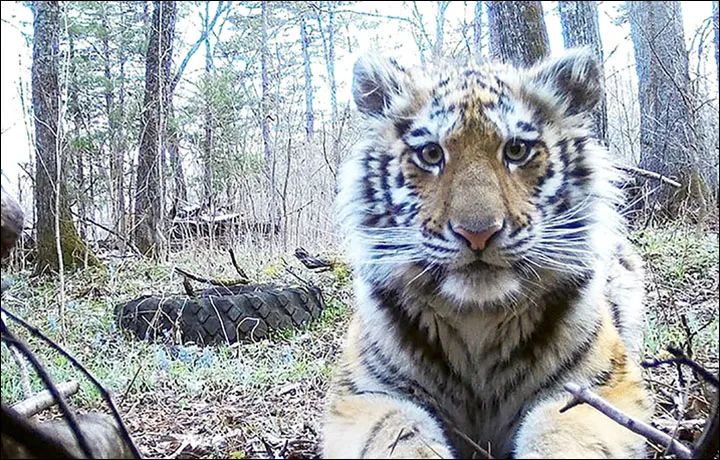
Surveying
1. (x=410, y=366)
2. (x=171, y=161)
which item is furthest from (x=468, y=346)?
(x=171, y=161)

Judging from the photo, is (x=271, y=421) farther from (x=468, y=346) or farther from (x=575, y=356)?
(x=575, y=356)

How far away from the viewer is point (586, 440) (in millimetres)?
1361

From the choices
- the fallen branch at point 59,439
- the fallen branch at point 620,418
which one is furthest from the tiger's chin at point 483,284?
the fallen branch at point 59,439

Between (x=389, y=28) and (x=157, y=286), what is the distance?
162 inches

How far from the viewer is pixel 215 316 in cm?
467

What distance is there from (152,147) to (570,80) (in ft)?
24.4

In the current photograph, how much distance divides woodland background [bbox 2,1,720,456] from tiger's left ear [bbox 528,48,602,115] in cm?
32

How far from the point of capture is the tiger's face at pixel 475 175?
5.65 ft

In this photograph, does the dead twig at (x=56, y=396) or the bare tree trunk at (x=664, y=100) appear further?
the bare tree trunk at (x=664, y=100)

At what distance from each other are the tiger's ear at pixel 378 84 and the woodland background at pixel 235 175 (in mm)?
364

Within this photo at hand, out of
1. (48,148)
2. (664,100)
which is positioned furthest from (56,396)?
(48,148)

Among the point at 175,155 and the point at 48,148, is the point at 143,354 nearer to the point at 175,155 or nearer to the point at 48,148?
the point at 48,148

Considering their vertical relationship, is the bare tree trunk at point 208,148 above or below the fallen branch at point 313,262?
above

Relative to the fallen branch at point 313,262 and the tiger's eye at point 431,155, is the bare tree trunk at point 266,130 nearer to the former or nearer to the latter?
the fallen branch at point 313,262
